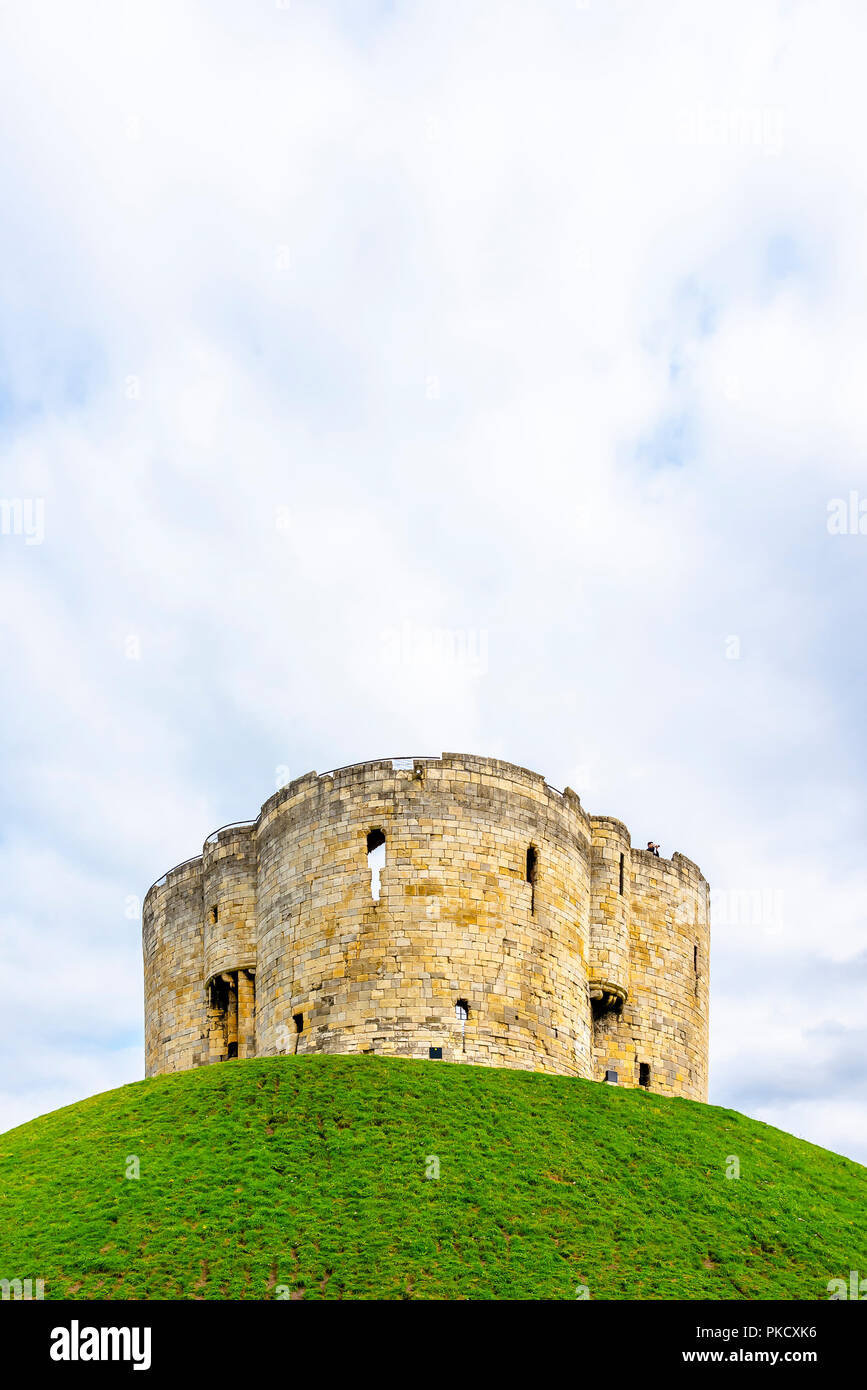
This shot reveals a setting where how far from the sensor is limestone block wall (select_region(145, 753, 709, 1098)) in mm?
43312

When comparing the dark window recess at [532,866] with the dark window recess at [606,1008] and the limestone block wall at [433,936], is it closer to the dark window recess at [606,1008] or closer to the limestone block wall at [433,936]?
the limestone block wall at [433,936]

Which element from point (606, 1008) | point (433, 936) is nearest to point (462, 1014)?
point (433, 936)

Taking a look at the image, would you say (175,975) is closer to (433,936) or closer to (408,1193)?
(433,936)

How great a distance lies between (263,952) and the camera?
46656 millimetres

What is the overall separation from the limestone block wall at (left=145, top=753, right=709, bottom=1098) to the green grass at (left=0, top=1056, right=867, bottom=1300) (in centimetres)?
219

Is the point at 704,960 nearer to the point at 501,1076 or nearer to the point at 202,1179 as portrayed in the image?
the point at 501,1076

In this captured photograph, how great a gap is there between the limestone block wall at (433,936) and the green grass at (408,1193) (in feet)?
7.20

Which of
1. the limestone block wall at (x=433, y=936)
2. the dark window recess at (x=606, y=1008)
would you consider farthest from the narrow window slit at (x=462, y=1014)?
the dark window recess at (x=606, y=1008)

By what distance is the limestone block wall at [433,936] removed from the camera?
43312mm

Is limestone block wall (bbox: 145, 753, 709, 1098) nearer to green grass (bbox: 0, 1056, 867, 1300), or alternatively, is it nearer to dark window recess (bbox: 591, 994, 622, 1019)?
dark window recess (bbox: 591, 994, 622, 1019)

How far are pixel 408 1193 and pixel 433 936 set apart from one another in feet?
33.7

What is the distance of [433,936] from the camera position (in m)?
43.6
